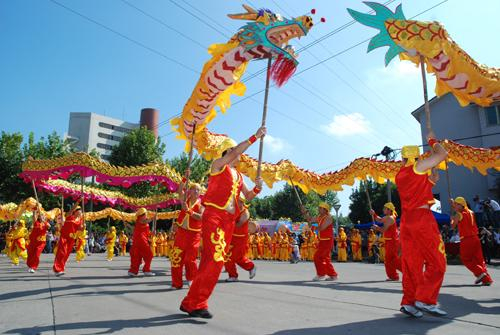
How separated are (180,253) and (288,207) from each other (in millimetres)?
43826

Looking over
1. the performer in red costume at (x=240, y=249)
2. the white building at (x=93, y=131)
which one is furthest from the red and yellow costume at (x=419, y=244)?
the white building at (x=93, y=131)

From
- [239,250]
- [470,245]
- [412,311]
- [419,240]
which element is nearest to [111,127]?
[239,250]

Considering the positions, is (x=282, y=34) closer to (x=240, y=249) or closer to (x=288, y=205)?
Answer: (x=240, y=249)

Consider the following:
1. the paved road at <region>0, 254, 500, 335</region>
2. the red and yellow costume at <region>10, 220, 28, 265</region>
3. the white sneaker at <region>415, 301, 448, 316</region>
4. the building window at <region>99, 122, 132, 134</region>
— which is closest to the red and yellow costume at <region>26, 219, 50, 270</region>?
the red and yellow costume at <region>10, 220, 28, 265</region>

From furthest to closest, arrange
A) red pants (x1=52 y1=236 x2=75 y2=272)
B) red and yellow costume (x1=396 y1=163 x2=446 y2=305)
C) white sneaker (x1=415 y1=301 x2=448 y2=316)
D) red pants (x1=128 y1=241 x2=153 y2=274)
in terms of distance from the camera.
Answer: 1. red pants (x1=52 y1=236 x2=75 y2=272)
2. red pants (x1=128 y1=241 x2=153 y2=274)
3. red and yellow costume (x1=396 y1=163 x2=446 y2=305)
4. white sneaker (x1=415 y1=301 x2=448 y2=316)

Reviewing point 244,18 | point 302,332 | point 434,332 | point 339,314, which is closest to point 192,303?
point 302,332

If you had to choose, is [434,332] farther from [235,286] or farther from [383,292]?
[235,286]

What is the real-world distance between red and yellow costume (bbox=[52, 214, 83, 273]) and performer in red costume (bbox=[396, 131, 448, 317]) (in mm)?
7526

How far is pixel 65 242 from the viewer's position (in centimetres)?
852

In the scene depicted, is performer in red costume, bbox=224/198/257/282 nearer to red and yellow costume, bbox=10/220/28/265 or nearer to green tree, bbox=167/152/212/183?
red and yellow costume, bbox=10/220/28/265

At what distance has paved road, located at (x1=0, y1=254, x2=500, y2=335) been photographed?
10.8 ft

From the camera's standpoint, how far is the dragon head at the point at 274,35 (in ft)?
19.5

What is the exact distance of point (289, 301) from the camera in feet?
15.8

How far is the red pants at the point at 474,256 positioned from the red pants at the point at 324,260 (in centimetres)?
252
